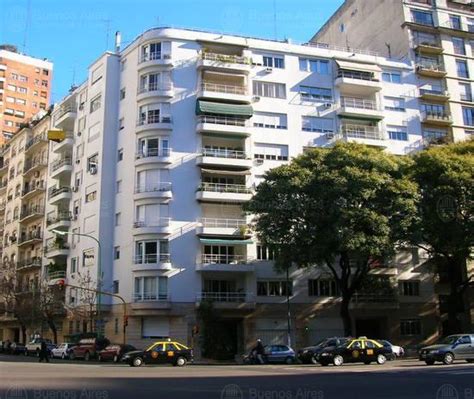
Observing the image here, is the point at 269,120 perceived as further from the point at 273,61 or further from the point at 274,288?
the point at 274,288

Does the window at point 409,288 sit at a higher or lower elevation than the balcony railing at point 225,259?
lower

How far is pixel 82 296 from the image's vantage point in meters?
52.4

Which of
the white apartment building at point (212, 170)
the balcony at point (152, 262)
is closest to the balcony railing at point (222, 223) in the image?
the white apartment building at point (212, 170)

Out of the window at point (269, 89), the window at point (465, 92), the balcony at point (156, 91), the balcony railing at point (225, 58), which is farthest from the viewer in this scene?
the window at point (465, 92)

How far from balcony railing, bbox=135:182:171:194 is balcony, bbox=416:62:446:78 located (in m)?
28.0

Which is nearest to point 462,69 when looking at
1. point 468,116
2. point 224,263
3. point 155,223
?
point 468,116

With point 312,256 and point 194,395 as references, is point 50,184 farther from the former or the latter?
point 194,395

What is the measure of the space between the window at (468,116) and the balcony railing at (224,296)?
2897 centimetres

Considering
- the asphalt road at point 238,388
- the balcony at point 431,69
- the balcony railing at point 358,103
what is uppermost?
the balcony at point 431,69

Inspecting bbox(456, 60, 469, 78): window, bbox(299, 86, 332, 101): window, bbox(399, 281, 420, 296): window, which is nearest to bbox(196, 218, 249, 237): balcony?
bbox(299, 86, 332, 101): window

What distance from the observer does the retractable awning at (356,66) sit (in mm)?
54750

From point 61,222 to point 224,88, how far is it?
819 inches

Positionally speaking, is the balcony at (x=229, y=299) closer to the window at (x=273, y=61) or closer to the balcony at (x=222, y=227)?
the balcony at (x=222, y=227)

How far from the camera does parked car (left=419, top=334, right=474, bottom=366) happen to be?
97.1ft
